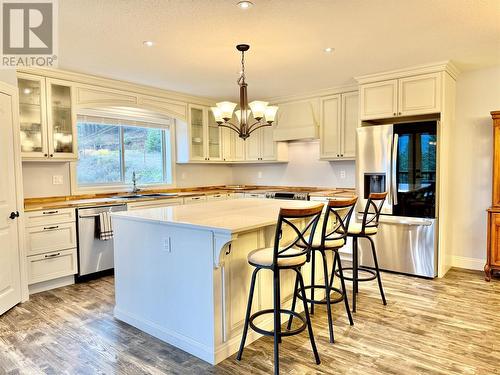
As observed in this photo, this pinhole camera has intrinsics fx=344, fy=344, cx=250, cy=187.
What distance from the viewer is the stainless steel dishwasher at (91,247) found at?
389cm

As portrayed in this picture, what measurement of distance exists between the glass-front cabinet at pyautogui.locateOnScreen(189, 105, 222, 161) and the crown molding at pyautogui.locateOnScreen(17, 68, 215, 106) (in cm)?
15

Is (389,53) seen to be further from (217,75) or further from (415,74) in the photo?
(217,75)

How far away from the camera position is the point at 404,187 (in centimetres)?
402

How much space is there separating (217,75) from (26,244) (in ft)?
9.30

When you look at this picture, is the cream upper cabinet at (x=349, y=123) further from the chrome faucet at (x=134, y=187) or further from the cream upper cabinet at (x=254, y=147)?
the chrome faucet at (x=134, y=187)

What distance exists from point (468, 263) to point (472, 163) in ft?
4.11

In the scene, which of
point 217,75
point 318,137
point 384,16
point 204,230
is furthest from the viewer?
point 318,137

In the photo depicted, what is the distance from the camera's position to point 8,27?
2729mm

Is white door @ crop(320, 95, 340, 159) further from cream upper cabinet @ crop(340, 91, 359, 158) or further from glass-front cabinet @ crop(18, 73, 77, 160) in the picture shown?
glass-front cabinet @ crop(18, 73, 77, 160)

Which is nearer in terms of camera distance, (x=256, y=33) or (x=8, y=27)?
(x=8, y=27)

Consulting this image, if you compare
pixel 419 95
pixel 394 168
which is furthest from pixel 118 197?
pixel 419 95

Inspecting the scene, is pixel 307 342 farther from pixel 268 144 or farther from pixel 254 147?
pixel 254 147

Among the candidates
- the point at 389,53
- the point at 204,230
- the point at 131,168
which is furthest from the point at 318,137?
the point at 204,230

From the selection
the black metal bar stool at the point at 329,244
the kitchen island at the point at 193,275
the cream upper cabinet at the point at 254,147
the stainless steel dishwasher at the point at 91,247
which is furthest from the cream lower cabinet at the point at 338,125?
the stainless steel dishwasher at the point at 91,247
